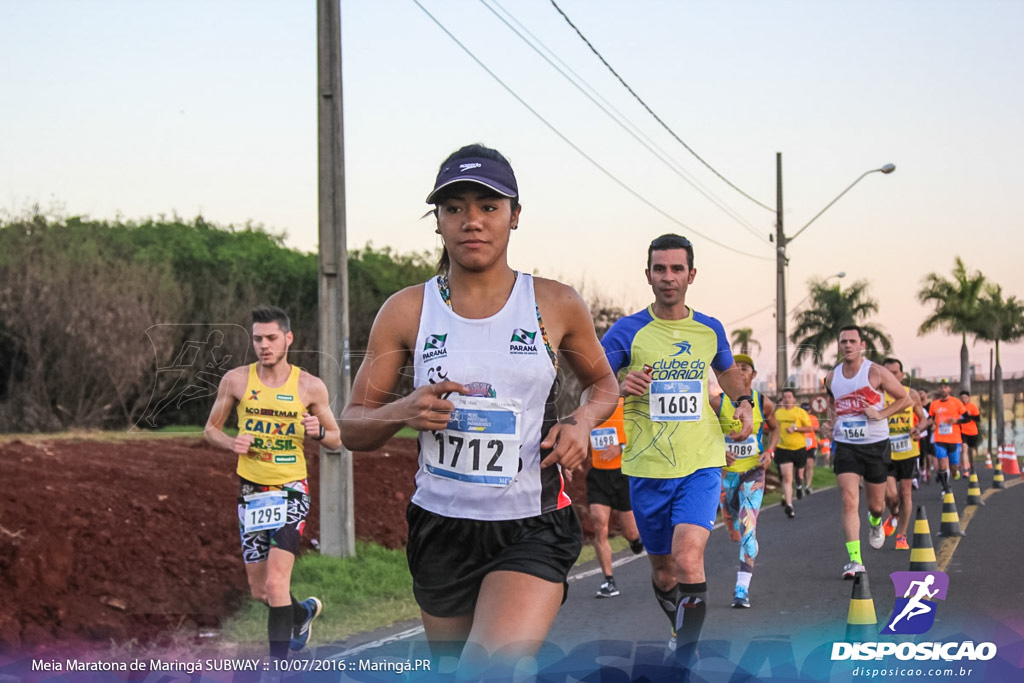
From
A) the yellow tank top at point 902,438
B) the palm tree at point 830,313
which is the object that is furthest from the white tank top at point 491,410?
the palm tree at point 830,313

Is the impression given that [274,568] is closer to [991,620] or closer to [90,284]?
[991,620]

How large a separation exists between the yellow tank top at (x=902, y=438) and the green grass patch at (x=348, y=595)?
6163 millimetres

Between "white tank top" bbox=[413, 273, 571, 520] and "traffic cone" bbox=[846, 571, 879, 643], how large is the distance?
10.5 feet

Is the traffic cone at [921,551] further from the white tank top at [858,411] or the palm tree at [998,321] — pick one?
the palm tree at [998,321]

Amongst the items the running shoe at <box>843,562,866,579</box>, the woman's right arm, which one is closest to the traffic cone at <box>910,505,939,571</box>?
the running shoe at <box>843,562,866,579</box>

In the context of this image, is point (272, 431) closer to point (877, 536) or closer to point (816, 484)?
point (877, 536)

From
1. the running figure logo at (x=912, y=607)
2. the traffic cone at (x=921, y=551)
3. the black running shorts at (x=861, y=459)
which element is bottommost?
the running figure logo at (x=912, y=607)

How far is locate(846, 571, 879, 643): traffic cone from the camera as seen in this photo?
6.44m

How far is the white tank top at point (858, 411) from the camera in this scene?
11.3 metres

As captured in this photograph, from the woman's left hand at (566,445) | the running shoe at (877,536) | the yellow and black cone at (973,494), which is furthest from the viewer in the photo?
the yellow and black cone at (973,494)

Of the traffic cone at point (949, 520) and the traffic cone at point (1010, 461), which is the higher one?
the traffic cone at point (949, 520)

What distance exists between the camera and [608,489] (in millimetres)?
10461

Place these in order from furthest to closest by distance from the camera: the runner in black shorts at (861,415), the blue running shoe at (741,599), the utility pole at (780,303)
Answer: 1. the utility pole at (780,303)
2. the runner in black shorts at (861,415)
3. the blue running shoe at (741,599)

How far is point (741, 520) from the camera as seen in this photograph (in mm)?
10070
